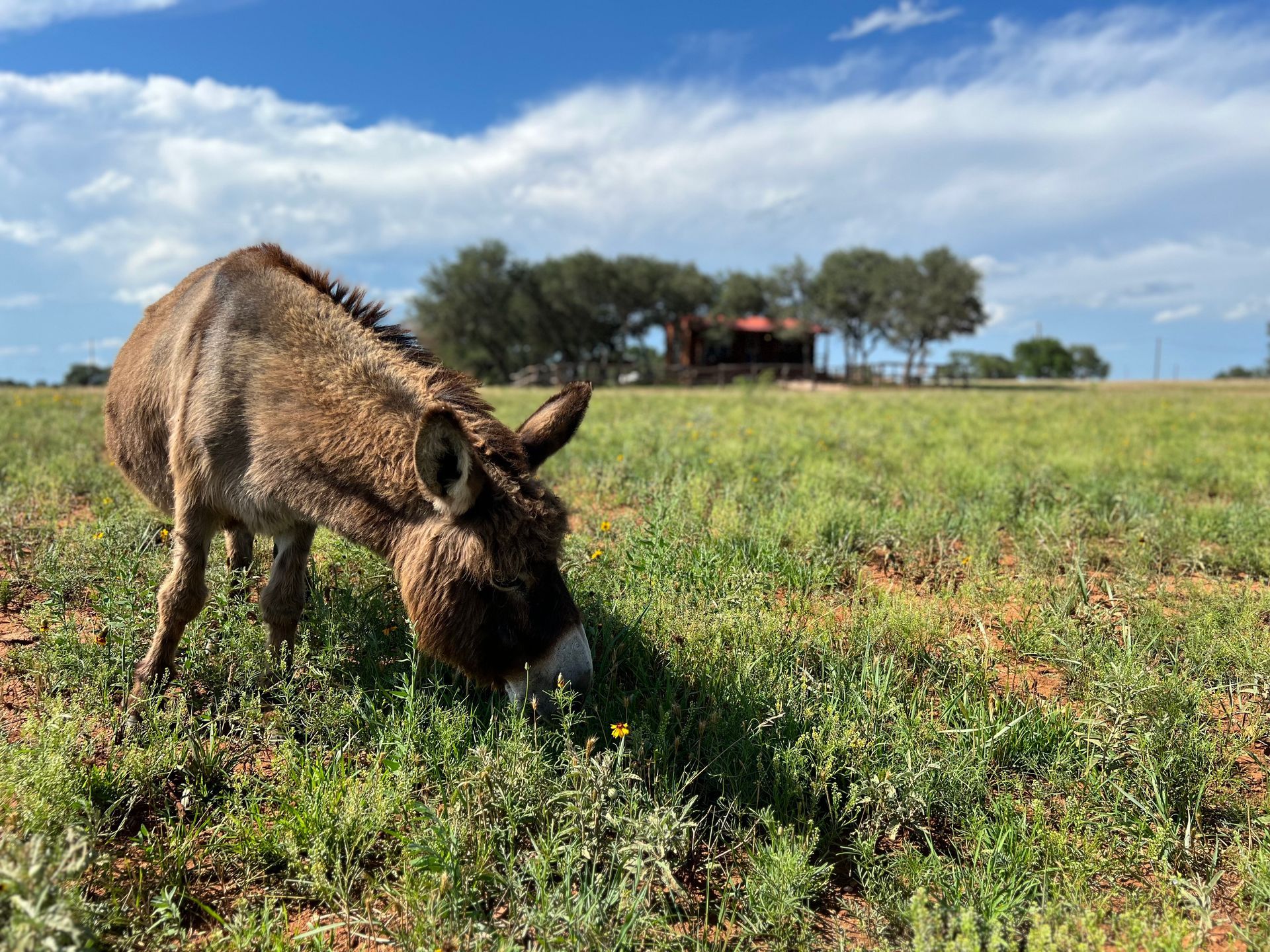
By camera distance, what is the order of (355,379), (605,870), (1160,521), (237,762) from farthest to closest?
(1160,521) < (355,379) < (237,762) < (605,870)

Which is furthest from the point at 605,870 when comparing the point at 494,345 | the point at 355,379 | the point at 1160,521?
the point at 494,345

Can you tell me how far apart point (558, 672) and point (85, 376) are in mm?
35211

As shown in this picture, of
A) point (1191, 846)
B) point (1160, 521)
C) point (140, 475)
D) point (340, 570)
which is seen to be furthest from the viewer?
point (1160, 521)

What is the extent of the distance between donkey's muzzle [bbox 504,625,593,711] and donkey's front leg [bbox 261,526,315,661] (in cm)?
148

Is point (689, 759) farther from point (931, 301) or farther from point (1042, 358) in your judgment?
point (1042, 358)

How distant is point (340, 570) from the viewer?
4.68 m

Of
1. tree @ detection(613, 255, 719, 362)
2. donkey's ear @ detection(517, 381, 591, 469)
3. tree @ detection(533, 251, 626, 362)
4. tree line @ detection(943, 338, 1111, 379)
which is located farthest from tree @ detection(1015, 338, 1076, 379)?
donkey's ear @ detection(517, 381, 591, 469)

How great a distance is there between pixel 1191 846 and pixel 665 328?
189 ft

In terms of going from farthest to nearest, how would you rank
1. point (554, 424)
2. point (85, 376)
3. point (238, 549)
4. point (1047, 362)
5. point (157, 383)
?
point (1047, 362) → point (85, 376) → point (238, 549) → point (157, 383) → point (554, 424)

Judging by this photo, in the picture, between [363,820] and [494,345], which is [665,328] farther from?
[363,820]

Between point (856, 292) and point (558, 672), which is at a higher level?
point (856, 292)

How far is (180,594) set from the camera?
10.6 ft

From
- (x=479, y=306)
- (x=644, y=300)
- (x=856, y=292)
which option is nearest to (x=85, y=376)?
(x=479, y=306)

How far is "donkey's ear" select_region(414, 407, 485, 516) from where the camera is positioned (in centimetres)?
248
